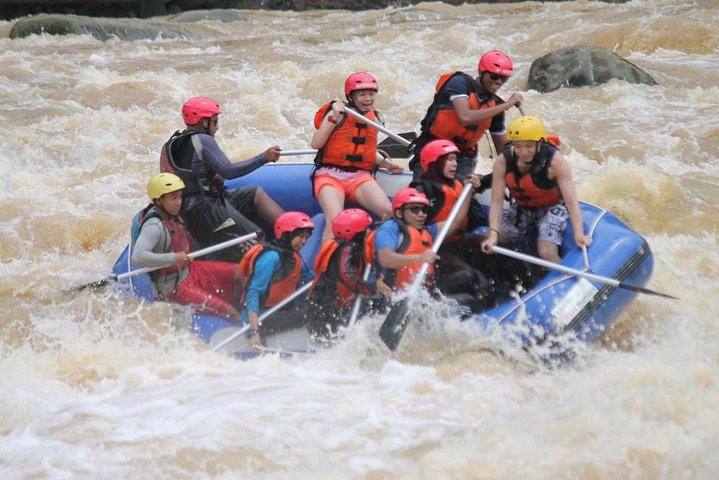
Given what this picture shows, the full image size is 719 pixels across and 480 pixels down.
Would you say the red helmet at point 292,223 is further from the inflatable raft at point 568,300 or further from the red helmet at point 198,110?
the red helmet at point 198,110

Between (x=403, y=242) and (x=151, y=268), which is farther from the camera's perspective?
(x=151, y=268)

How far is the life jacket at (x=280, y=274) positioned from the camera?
4918mm

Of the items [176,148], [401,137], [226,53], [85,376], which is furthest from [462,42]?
[85,376]

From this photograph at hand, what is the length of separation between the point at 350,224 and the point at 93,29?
12.1 m

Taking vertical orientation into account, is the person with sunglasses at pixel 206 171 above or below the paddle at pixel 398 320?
above

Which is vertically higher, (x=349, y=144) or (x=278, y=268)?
(x=349, y=144)

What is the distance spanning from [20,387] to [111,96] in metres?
6.78

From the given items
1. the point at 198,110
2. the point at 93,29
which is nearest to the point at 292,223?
the point at 198,110

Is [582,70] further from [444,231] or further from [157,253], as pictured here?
[157,253]

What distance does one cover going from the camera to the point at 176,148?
534 centimetres

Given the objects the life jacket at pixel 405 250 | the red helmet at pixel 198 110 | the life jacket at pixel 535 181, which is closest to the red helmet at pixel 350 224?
the life jacket at pixel 405 250

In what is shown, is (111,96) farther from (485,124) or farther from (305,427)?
(305,427)

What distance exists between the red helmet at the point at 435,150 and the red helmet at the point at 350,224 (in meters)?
0.47

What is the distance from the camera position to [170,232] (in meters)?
5.06
